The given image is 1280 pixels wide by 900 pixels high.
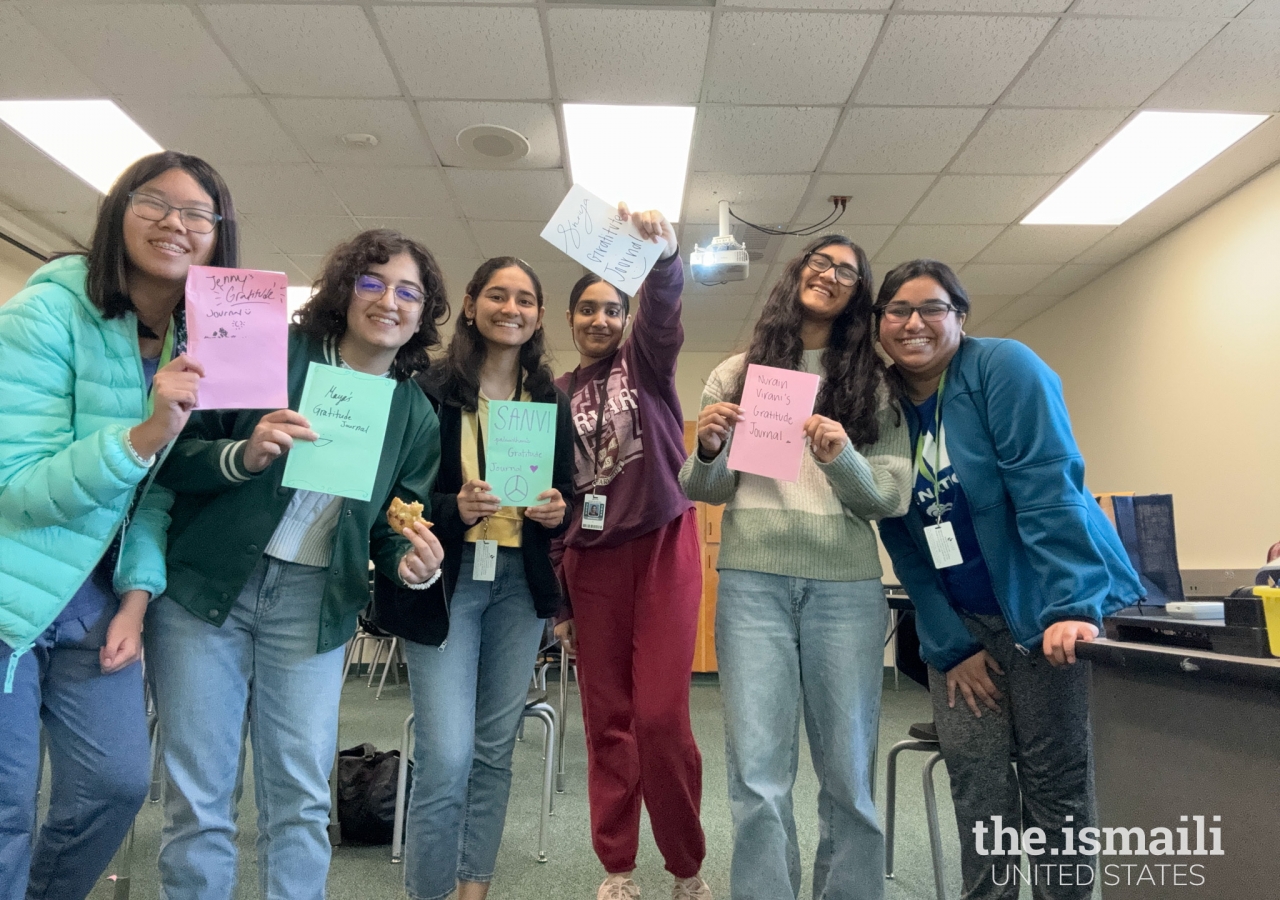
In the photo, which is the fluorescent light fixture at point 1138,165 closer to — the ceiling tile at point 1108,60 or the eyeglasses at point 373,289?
the ceiling tile at point 1108,60

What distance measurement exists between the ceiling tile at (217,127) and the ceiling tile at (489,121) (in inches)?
29.3

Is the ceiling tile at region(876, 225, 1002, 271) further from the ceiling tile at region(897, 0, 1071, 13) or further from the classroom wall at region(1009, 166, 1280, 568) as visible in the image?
the ceiling tile at region(897, 0, 1071, 13)

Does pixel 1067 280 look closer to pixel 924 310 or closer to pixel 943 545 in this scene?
pixel 924 310

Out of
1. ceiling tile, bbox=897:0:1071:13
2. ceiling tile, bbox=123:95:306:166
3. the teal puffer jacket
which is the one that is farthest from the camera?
ceiling tile, bbox=123:95:306:166

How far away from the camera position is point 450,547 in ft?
5.08

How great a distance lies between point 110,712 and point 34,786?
0.13 metres

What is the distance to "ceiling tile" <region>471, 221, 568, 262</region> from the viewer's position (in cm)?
446

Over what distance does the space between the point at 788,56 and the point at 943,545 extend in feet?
7.69

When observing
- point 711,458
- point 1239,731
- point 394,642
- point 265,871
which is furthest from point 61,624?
point 394,642

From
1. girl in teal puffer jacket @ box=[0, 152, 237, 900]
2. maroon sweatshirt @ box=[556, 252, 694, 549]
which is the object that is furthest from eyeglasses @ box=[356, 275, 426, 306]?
maroon sweatshirt @ box=[556, 252, 694, 549]

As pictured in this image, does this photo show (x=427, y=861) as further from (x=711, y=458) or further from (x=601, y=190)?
(x=601, y=190)

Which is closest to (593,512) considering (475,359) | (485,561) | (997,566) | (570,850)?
(485,561)

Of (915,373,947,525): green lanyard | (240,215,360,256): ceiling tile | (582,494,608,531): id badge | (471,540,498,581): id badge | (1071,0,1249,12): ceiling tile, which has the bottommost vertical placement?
(471,540,498,581): id badge

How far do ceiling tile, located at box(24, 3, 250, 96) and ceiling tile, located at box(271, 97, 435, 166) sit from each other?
27 cm
